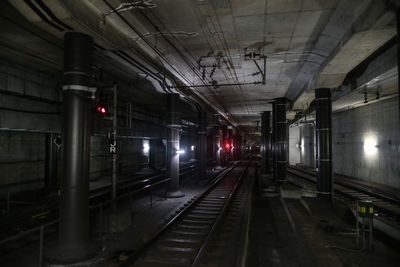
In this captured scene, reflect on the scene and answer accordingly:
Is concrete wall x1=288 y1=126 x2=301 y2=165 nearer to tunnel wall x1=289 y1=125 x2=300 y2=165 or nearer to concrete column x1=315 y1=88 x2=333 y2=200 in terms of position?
tunnel wall x1=289 y1=125 x2=300 y2=165

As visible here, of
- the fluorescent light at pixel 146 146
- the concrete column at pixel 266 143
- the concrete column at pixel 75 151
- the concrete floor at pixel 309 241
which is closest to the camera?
the concrete column at pixel 75 151

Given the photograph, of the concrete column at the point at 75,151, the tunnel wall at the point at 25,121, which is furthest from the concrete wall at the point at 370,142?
the concrete column at the point at 75,151

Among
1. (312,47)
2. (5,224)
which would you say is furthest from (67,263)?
(312,47)

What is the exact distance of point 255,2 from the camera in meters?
5.58

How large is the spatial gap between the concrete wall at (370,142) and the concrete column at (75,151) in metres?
15.0

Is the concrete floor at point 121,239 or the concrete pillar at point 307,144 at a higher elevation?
A: the concrete pillar at point 307,144

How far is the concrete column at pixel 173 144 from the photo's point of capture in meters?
12.4

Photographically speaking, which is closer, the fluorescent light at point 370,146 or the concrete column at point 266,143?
the fluorescent light at point 370,146

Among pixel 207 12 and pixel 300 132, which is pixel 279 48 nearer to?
pixel 207 12

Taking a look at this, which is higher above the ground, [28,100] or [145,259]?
[28,100]

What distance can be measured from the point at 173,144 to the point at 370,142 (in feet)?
41.6

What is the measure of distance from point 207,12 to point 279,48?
332 cm

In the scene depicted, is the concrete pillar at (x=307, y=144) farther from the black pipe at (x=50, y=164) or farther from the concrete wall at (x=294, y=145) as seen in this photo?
the black pipe at (x=50, y=164)

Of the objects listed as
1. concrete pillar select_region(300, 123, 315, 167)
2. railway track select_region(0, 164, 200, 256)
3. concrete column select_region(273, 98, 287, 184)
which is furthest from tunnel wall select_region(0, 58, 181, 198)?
A: concrete pillar select_region(300, 123, 315, 167)
